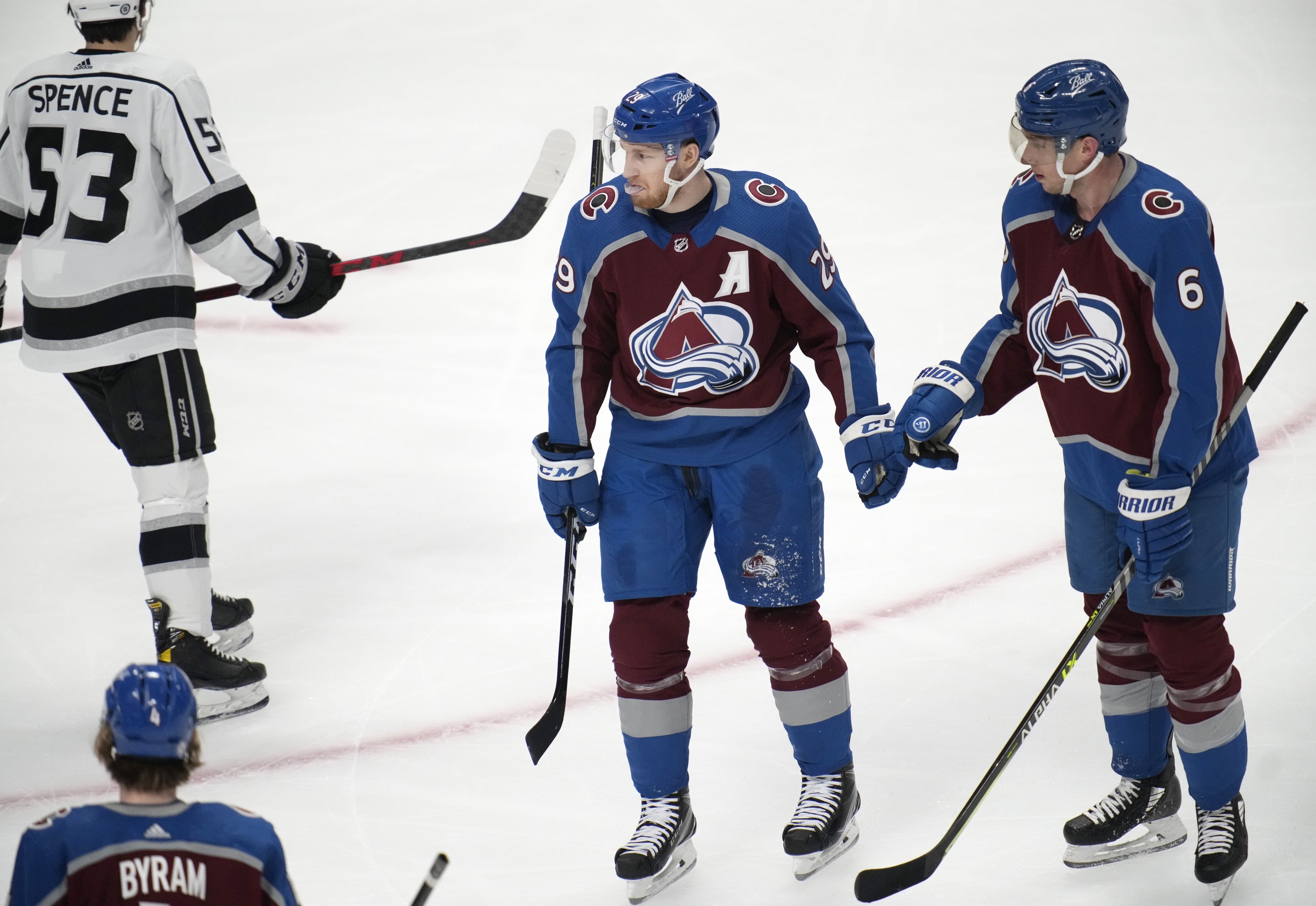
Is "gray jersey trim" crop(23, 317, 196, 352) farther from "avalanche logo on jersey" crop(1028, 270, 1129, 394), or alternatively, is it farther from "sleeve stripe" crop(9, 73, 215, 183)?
"avalanche logo on jersey" crop(1028, 270, 1129, 394)

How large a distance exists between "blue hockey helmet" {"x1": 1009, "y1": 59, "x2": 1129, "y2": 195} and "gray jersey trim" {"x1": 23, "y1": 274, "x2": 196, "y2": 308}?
1728mm

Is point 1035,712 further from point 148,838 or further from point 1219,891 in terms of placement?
point 148,838

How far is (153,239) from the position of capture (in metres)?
3.03

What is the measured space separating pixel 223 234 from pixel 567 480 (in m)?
1.02

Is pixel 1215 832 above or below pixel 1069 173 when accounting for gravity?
below

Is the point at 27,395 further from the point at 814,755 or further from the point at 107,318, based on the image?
the point at 814,755

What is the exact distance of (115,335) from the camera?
3002 millimetres

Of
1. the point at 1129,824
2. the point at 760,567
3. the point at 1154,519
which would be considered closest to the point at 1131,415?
the point at 1154,519

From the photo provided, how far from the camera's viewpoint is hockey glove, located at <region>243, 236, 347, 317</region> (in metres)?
3.20

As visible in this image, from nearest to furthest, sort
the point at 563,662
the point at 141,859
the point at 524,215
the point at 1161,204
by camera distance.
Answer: the point at 141,859 → the point at 1161,204 → the point at 563,662 → the point at 524,215

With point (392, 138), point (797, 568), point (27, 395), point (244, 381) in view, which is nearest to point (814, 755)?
point (797, 568)

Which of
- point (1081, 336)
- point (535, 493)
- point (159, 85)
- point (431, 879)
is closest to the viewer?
point (431, 879)

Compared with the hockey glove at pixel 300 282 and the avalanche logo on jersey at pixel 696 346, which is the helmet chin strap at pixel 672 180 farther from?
the hockey glove at pixel 300 282

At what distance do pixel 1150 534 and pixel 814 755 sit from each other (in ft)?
2.38
